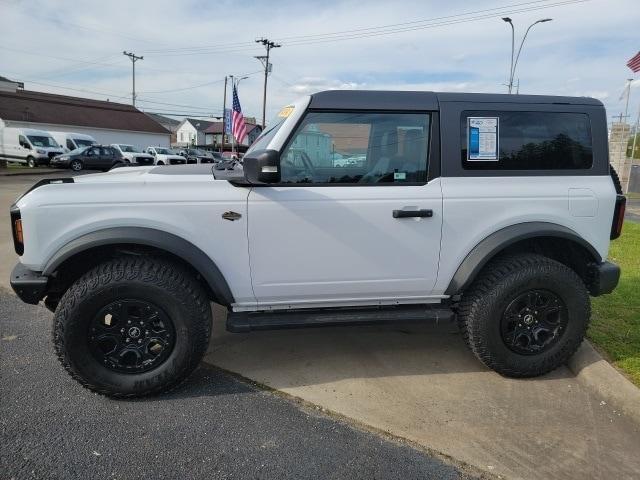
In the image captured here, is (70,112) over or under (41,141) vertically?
over

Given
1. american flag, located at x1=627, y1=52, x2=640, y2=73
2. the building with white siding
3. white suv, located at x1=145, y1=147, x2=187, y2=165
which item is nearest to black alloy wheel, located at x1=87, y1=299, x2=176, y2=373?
american flag, located at x1=627, y1=52, x2=640, y2=73

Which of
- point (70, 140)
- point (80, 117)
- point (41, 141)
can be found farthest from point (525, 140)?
point (80, 117)

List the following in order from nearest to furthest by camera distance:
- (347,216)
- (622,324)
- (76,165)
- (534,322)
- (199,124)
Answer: (347,216), (534,322), (622,324), (76,165), (199,124)

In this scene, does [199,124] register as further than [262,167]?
Yes

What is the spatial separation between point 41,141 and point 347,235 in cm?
3227

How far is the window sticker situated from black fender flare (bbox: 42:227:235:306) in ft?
5.95

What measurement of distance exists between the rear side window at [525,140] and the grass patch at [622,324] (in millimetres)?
1405

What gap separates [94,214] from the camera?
9.62 feet

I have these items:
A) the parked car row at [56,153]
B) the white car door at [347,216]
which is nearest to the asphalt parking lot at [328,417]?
the white car door at [347,216]

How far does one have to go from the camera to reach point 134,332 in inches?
120

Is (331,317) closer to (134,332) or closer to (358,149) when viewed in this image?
(358,149)

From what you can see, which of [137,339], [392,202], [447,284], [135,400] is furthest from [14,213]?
[447,284]

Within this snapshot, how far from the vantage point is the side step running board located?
3.13 m

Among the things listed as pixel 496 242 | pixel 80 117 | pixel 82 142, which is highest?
pixel 80 117
